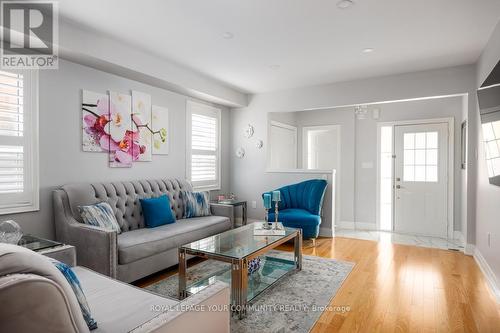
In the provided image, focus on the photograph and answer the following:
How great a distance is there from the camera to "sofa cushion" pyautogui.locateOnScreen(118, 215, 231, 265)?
2756mm

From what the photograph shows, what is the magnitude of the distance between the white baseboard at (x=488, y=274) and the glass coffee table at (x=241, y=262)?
1811mm

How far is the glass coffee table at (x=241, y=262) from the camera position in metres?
2.30

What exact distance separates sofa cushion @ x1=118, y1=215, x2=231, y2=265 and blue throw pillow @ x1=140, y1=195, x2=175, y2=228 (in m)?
0.09

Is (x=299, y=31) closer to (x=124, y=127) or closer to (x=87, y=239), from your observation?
(x=124, y=127)

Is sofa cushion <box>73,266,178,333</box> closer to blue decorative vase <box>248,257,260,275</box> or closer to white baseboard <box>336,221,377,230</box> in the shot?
blue decorative vase <box>248,257,260,275</box>

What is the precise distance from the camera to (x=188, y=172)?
15.7ft

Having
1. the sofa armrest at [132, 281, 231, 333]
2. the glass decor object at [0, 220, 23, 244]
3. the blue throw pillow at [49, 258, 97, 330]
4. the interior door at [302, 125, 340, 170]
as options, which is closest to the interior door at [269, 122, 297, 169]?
the interior door at [302, 125, 340, 170]

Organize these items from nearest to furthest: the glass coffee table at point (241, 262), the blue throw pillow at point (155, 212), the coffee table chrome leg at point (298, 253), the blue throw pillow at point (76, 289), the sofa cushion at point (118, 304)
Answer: the blue throw pillow at point (76, 289) < the sofa cushion at point (118, 304) < the glass coffee table at point (241, 262) < the coffee table chrome leg at point (298, 253) < the blue throw pillow at point (155, 212)

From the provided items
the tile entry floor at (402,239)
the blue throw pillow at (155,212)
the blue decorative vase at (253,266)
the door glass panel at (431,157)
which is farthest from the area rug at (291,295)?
the door glass panel at (431,157)

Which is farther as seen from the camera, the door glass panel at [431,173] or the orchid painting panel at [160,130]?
the door glass panel at [431,173]

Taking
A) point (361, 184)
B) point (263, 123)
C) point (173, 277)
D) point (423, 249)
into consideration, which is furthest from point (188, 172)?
point (423, 249)

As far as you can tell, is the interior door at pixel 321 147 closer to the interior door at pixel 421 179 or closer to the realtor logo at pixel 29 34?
the interior door at pixel 421 179

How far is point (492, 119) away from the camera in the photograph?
2.51 metres

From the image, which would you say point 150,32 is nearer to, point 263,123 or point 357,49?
point 357,49
